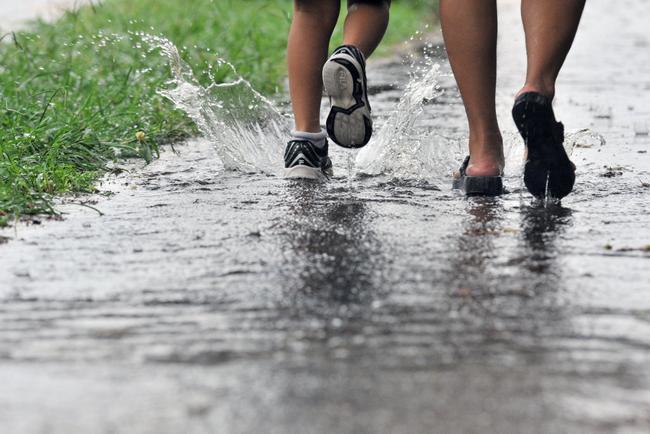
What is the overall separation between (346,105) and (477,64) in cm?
46

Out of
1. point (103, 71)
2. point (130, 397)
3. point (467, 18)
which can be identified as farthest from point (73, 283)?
point (103, 71)

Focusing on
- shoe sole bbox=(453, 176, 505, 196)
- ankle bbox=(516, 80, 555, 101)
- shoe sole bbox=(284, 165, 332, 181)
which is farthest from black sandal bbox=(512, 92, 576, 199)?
shoe sole bbox=(284, 165, 332, 181)

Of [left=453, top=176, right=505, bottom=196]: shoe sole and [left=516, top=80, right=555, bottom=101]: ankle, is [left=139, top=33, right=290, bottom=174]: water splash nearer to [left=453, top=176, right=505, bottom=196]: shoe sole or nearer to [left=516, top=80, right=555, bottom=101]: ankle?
[left=453, top=176, right=505, bottom=196]: shoe sole

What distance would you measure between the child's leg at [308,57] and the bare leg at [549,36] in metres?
0.85

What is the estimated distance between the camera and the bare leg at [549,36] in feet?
11.7

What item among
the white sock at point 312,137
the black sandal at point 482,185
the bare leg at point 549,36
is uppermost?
the bare leg at point 549,36

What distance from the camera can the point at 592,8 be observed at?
1461cm

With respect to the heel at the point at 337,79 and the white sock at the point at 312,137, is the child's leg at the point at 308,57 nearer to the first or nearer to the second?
the white sock at the point at 312,137

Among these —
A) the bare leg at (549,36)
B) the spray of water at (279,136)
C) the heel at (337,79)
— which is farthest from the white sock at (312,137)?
the bare leg at (549,36)

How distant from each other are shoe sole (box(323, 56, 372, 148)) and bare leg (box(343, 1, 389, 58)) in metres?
0.23

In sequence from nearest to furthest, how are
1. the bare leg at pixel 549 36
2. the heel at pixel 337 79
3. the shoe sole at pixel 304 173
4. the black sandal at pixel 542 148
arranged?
the black sandal at pixel 542 148 < the bare leg at pixel 549 36 < the heel at pixel 337 79 < the shoe sole at pixel 304 173

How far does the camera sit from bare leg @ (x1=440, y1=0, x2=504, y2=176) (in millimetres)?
3752

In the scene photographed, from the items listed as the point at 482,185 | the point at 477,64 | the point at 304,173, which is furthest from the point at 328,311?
the point at 304,173

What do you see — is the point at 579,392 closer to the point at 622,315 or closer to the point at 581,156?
the point at 622,315
